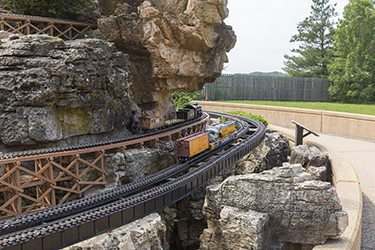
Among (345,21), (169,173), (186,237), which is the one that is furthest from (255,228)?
(345,21)

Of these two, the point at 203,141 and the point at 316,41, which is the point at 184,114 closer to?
the point at 203,141

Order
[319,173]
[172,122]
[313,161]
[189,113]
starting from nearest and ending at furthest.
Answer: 1. [319,173]
2. [313,161]
3. [172,122]
4. [189,113]

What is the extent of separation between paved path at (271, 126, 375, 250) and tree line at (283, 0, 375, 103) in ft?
58.2

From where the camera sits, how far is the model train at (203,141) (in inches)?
672

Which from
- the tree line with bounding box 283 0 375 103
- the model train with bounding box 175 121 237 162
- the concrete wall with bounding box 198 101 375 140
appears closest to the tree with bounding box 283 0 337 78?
the tree line with bounding box 283 0 375 103

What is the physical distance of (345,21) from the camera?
126ft

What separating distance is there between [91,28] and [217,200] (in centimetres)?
1688

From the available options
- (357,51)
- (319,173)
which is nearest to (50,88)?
(319,173)

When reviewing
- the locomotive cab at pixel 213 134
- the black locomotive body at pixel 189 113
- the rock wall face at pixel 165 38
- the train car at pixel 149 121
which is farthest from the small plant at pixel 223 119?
the train car at pixel 149 121

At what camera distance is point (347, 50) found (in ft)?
131

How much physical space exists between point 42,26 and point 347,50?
37.0m

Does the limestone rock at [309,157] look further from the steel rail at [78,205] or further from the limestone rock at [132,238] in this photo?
the limestone rock at [132,238]

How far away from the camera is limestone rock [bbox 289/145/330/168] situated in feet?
57.9

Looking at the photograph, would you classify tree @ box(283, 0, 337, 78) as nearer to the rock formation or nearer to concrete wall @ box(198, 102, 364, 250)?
concrete wall @ box(198, 102, 364, 250)
